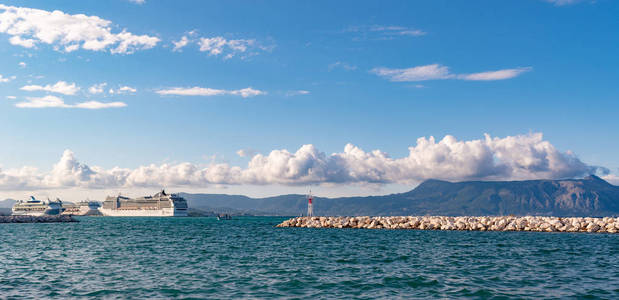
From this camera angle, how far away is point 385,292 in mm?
20391

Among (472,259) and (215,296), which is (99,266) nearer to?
(215,296)

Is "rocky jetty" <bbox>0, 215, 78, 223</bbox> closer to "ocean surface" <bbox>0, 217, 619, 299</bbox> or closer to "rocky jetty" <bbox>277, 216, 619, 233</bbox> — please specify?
"rocky jetty" <bbox>277, 216, 619, 233</bbox>

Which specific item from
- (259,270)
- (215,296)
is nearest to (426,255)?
(259,270)

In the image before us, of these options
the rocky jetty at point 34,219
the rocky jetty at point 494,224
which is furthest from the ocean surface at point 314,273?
the rocky jetty at point 34,219

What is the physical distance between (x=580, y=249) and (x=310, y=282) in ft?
88.7

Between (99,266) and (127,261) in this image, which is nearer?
(99,266)

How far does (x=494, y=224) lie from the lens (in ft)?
232

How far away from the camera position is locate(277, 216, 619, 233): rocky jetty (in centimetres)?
6550

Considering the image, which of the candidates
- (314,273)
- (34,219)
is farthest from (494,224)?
(34,219)

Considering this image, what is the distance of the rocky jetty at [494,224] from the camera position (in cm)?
6550

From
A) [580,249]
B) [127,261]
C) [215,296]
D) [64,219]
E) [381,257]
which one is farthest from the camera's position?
[64,219]

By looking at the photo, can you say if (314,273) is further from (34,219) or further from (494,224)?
(34,219)

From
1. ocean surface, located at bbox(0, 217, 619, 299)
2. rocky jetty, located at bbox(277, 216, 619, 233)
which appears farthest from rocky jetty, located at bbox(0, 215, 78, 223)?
ocean surface, located at bbox(0, 217, 619, 299)

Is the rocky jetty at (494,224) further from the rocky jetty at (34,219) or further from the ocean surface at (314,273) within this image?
the rocky jetty at (34,219)
